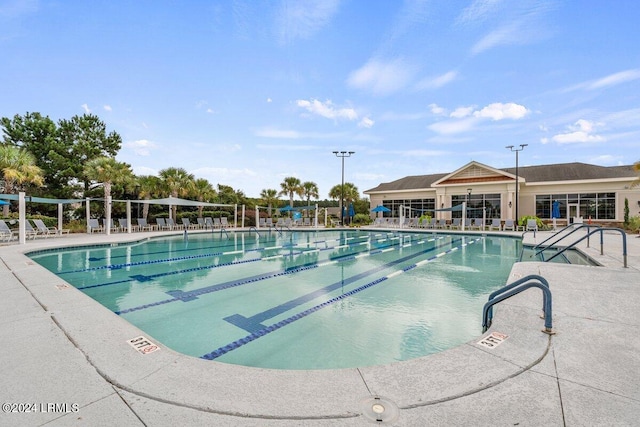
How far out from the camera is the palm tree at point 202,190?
24.1 m

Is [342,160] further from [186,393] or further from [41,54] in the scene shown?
[186,393]

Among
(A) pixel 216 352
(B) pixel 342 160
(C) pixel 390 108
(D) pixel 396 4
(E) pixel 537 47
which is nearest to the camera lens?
(A) pixel 216 352

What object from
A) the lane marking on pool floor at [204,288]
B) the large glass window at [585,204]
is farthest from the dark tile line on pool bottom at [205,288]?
the large glass window at [585,204]

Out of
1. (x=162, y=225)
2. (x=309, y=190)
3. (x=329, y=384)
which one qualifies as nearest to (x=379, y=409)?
(x=329, y=384)

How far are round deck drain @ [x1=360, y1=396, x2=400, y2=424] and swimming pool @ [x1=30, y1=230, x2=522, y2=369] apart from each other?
135 cm

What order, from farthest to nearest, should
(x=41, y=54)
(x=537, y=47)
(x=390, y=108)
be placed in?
(x=390, y=108), (x=537, y=47), (x=41, y=54)

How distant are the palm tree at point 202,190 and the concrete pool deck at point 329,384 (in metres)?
21.9

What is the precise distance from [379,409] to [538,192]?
2955 centimetres

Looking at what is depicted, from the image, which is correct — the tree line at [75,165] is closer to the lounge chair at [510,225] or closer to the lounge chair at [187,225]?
the lounge chair at [187,225]

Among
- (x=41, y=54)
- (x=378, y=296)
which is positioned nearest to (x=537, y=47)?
(x=378, y=296)

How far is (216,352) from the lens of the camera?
11.6 feet

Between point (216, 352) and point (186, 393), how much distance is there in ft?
5.33

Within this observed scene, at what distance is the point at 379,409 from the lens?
1816 mm

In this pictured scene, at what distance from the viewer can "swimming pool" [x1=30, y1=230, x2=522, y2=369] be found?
3668 millimetres
